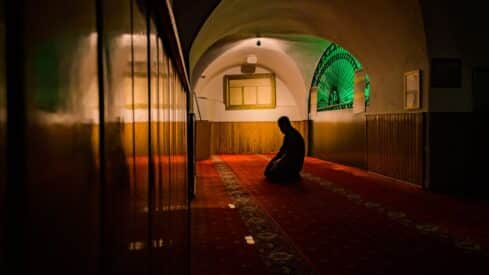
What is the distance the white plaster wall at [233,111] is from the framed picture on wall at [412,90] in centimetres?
946

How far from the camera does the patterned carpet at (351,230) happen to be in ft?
10.7

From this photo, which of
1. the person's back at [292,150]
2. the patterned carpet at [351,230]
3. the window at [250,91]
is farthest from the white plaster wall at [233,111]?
the patterned carpet at [351,230]

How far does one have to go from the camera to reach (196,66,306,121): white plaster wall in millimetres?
17250

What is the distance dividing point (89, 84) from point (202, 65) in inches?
482

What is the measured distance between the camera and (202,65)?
12477mm

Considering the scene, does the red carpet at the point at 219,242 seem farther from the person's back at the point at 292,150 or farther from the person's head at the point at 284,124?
the person's head at the point at 284,124

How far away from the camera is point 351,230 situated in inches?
170

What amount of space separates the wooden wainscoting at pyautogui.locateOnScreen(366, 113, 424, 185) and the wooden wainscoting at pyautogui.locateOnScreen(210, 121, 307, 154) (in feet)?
25.7

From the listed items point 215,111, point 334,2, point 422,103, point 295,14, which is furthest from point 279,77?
point 422,103

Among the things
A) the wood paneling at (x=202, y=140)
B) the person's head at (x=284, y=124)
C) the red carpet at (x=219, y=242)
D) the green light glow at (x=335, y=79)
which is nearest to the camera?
the red carpet at (x=219, y=242)

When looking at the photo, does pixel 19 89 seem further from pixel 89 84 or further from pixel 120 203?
pixel 120 203

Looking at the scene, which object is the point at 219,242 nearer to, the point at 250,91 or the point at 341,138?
the point at 341,138

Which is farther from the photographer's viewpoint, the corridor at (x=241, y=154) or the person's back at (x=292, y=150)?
the person's back at (x=292, y=150)

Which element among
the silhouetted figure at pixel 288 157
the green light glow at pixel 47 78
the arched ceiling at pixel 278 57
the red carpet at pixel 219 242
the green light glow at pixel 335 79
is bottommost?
the red carpet at pixel 219 242
